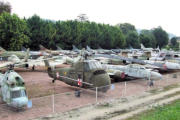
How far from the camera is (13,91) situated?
1191 cm

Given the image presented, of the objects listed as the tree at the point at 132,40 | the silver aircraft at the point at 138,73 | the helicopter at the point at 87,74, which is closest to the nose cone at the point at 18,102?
the helicopter at the point at 87,74

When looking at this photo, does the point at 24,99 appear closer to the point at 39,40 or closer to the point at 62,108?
the point at 62,108

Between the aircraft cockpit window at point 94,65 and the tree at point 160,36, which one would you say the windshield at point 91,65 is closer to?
the aircraft cockpit window at point 94,65

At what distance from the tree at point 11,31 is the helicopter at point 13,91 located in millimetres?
33315

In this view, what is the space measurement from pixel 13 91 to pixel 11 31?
34.4 meters

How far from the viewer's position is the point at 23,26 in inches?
1795

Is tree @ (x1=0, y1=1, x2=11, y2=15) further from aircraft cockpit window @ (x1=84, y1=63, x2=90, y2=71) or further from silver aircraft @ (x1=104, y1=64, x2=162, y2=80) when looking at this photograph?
aircraft cockpit window @ (x1=84, y1=63, x2=90, y2=71)

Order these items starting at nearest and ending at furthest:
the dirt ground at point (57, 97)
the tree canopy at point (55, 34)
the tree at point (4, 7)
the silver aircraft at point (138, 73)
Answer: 1. the dirt ground at point (57, 97)
2. the silver aircraft at point (138, 73)
3. the tree canopy at point (55, 34)
4. the tree at point (4, 7)

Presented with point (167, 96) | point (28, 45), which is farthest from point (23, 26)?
point (167, 96)

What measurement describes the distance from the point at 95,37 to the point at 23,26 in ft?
94.4

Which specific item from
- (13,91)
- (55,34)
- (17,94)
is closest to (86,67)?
(17,94)

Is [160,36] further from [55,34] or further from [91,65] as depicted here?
[91,65]

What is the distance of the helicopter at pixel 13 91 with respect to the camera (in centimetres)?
1173

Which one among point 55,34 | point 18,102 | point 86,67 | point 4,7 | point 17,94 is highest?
point 4,7
